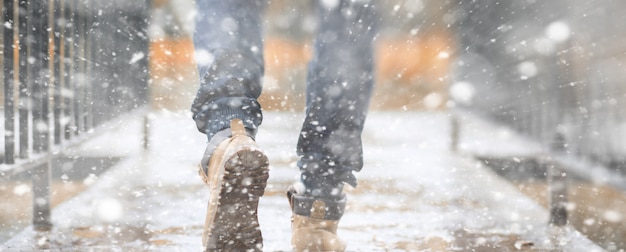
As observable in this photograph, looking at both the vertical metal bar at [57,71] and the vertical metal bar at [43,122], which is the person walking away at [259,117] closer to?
the vertical metal bar at [43,122]

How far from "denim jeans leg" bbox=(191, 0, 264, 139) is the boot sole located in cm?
14

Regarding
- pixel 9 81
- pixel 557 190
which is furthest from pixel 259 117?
pixel 557 190

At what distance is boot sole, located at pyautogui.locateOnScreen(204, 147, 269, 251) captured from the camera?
1.33 m

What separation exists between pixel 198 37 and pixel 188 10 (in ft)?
40.6

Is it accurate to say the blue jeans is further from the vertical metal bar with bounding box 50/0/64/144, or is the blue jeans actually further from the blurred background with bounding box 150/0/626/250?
the vertical metal bar with bounding box 50/0/64/144

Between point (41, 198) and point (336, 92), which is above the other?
point (336, 92)

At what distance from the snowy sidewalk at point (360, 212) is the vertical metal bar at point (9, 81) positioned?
25 centimetres

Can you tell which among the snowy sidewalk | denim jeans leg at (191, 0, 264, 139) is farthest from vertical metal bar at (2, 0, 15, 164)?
denim jeans leg at (191, 0, 264, 139)

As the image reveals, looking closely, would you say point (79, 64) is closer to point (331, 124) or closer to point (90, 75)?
point (90, 75)

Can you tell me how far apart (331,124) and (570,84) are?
1.04 meters

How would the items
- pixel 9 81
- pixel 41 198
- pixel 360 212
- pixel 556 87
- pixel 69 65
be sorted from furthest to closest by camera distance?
pixel 69 65
pixel 556 87
pixel 360 212
pixel 41 198
pixel 9 81

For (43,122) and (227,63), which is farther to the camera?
(43,122)

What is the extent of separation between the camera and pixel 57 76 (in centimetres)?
237

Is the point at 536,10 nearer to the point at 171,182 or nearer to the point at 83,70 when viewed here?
the point at 171,182
